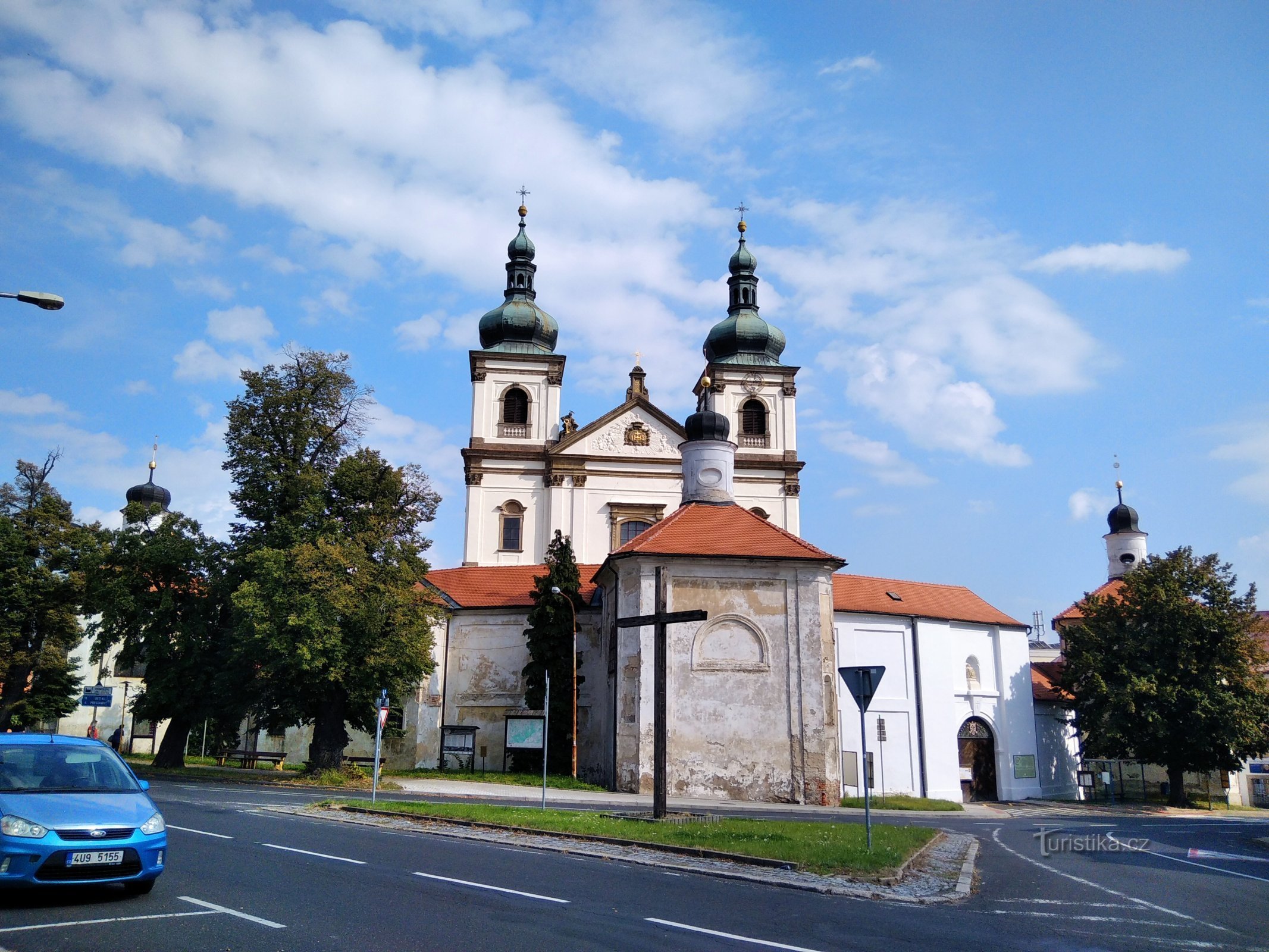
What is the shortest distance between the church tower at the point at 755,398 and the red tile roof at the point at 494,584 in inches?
401

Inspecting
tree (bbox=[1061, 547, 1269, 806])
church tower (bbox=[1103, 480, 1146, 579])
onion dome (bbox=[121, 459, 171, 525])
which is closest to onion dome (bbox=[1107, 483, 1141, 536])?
church tower (bbox=[1103, 480, 1146, 579])

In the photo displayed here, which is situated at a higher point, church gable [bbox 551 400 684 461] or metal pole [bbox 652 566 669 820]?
church gable [bbox 551 400 684 461]

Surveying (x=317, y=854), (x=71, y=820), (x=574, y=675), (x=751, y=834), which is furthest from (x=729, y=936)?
(x=574, y=675)

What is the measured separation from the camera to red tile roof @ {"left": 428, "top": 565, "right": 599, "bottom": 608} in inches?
1610

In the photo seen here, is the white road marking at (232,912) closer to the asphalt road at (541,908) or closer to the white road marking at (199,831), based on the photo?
the asphalt road at (541,908)

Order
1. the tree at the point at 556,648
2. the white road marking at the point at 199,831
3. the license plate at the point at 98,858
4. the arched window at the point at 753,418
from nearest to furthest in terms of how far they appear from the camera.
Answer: the license plate at the point at 98,858 < the white road marking at the point at 199,831 < the tree at the point at 556,648 < the arched window at the point at 753,418

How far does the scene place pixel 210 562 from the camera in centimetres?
3331

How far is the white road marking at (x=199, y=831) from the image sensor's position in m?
13.8

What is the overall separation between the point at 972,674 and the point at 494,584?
2084 centimetres

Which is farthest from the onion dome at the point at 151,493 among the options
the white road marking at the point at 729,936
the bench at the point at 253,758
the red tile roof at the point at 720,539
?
the white road marking at the point at 729,936

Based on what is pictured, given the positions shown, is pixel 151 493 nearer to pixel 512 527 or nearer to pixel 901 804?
pixel 512 527

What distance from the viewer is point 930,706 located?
37.6m

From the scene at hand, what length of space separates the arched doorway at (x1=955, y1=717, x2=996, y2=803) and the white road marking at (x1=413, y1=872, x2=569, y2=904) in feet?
106

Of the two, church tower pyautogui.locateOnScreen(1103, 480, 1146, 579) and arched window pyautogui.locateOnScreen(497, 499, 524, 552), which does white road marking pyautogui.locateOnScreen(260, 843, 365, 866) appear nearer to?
arched window pyautogui.locateOnScreen(497, 499, 524, 552)
